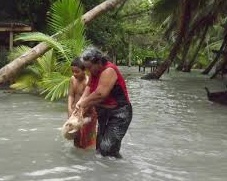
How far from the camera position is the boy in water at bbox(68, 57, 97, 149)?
8.39 metres

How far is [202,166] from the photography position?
8102 mm

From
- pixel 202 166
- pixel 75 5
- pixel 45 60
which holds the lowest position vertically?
pixel 202 166

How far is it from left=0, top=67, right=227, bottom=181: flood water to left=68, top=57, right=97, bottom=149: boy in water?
7.2 inches

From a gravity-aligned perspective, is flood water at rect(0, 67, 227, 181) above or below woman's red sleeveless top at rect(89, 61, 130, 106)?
below

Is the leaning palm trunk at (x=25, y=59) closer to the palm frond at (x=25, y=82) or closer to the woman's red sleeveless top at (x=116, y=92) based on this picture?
the palm frond at (x=25, y=82)

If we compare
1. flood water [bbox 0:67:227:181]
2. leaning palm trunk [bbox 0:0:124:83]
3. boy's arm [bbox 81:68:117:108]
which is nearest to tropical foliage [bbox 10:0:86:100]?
leaning palm trunk [bbox 0:0:124:83]

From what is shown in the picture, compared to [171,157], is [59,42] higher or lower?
higher

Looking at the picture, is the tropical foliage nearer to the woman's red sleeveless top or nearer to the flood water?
the flood water

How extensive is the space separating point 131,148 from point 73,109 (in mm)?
1428

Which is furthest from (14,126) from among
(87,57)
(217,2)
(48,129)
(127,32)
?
(127,32)

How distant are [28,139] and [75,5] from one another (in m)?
5.55

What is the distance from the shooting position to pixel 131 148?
31.1 ft

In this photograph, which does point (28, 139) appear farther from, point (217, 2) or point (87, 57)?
point (217, 2)

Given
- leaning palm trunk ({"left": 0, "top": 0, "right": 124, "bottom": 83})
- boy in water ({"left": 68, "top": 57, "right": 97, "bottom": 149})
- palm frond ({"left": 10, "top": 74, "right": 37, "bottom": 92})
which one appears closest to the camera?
boy in water ({"left": 68, "top": 57, "right": 97, "bottom": 149})
